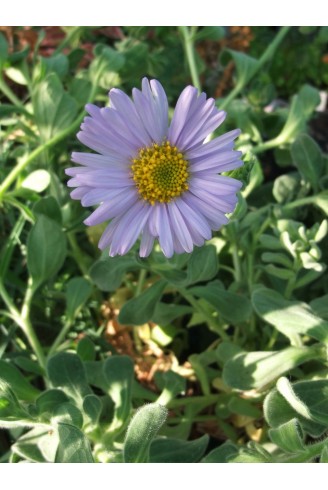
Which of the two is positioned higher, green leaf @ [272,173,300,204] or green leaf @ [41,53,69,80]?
green leaf @ [41,53,69,80]

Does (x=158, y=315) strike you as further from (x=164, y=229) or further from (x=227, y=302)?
(x=164, y=229)

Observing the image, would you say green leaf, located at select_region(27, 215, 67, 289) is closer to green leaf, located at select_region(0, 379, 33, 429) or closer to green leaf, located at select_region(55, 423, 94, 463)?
green leaf, located at select_region(0, 379, 33, 429)

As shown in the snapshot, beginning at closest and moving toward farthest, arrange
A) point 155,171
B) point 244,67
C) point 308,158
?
point 155,171 < point 308,158 < point 244,67

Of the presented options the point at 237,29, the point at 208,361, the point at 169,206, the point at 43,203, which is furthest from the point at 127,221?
the point at 237,29

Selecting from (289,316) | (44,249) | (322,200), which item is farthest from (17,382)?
(322,200)

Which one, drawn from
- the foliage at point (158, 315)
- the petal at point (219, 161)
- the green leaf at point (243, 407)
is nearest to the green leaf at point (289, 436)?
the foliage at point (158, 315)

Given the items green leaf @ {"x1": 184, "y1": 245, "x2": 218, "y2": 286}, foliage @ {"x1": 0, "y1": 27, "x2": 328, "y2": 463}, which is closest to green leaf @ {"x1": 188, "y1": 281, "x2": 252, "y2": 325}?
foliage @ {"x1": 0, "y1": 27, "x2": 328, "y2": 463}

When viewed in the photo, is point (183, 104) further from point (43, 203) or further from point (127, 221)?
point (43, 203)
